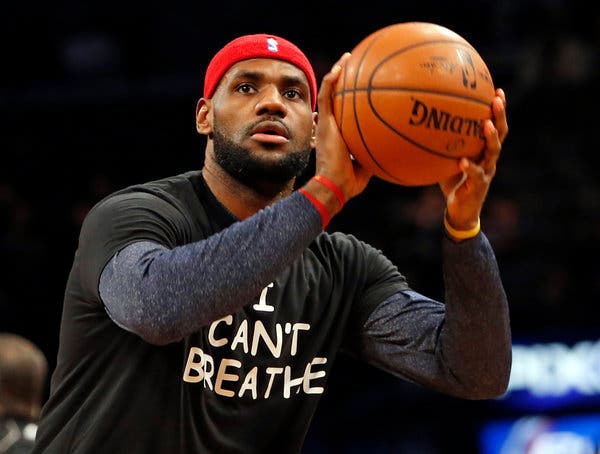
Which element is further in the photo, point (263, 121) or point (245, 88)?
point (245, 88)

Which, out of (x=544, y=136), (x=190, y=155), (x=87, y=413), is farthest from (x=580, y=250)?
(x=87, y=413)

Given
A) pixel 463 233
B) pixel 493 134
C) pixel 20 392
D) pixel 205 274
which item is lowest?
pixel 20 392

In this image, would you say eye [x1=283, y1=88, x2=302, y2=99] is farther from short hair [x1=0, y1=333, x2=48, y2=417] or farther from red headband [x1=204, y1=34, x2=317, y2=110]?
short hair [x1=0, y1=333, x2=48, y2=417]

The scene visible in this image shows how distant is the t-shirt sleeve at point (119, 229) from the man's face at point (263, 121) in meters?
0.36

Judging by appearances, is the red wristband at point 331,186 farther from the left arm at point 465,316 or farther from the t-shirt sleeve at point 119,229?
the t-shirt sleeve at point 119,229

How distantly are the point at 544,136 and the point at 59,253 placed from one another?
5320 millimetres

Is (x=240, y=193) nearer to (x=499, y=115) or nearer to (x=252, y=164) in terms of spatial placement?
(x=252, y=164)

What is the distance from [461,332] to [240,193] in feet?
2.86

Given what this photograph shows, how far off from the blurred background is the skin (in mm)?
4985

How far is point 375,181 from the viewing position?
10898 mm

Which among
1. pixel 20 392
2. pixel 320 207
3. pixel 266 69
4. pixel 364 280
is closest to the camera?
pixel 320 207

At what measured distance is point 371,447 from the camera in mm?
8156

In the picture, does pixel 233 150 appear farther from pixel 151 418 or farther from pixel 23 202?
pixel 23 202

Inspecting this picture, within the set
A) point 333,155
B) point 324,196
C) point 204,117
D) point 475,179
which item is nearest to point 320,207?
point 324,196
